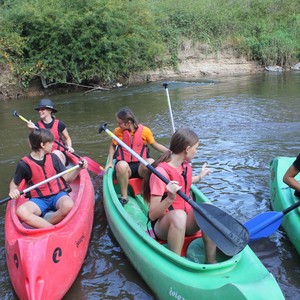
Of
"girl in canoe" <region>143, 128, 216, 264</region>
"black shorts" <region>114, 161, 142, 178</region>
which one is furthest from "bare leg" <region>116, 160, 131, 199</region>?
"girl in canoe" <region>143, 128, 216, 264</region>

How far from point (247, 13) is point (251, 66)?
5.03m

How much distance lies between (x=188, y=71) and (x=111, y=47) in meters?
5.02

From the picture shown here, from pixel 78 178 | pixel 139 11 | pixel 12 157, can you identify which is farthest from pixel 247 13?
pixel 78 178

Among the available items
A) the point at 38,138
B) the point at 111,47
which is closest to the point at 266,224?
the point at 38,138

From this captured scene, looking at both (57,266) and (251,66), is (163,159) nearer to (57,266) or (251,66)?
(57,266)

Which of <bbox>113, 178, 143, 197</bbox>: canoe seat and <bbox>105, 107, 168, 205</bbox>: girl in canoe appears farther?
<bbox>113, 178, 143, 197</bbox>: canoe seat

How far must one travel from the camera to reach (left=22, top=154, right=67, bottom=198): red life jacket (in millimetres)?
3508

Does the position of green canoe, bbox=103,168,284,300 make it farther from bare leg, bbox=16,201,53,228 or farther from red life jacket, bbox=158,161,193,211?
bare leg, bbox=16,201,53,228

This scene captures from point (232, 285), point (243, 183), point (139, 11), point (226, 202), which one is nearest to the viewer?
point (232, 285)

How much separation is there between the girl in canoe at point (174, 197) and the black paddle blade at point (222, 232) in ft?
0.34

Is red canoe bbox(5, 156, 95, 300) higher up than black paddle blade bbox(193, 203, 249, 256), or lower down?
lower down

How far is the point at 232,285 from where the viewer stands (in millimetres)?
2129

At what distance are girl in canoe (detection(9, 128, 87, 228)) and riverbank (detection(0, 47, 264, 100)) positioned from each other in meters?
12.2

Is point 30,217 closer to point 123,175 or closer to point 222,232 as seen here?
point 123,175
